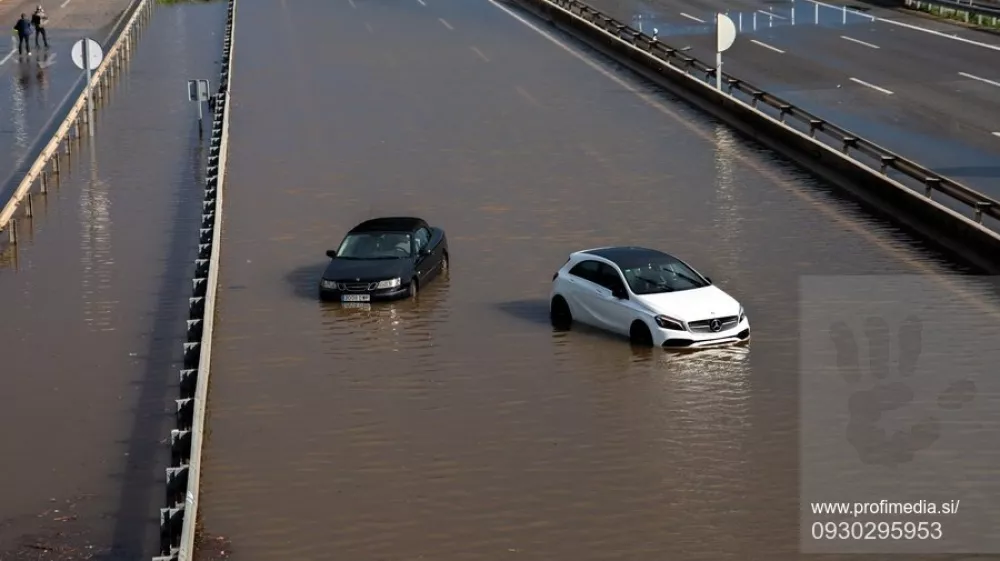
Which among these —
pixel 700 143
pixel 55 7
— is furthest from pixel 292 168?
pixel 55 7

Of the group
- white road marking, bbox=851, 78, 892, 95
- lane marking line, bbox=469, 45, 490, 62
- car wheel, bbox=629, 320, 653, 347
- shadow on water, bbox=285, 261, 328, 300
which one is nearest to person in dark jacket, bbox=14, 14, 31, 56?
lane marking line, bbox=469, 45, 490, 62

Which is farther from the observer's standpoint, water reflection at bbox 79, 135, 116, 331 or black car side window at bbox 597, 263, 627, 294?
water reflection at bbox 79, 135, 116, 331

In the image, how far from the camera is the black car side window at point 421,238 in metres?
27.8

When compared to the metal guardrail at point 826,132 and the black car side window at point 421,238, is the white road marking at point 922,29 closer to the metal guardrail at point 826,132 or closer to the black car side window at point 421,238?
the metal guardrail at point 826,132

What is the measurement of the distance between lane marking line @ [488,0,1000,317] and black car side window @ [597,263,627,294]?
5.04m

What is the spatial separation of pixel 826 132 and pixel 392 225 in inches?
451

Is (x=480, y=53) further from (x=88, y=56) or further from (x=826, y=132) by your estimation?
(x=826, y=132)

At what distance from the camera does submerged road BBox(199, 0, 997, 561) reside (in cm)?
1667

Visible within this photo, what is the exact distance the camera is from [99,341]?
24.3m

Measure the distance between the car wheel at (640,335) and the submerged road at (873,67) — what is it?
11216 mm

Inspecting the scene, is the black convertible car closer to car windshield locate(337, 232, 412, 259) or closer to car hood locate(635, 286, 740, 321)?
car windshield locate(337, 232, 412, 259)

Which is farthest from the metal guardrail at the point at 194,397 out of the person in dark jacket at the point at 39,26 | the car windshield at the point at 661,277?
the person in dark jacket at the point at 39,26

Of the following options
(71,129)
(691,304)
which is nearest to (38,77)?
(71,129)

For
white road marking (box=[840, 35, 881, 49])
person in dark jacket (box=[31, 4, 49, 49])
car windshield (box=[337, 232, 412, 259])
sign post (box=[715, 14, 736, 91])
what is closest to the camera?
car windshield (box=[337, 232, 412, 259])
